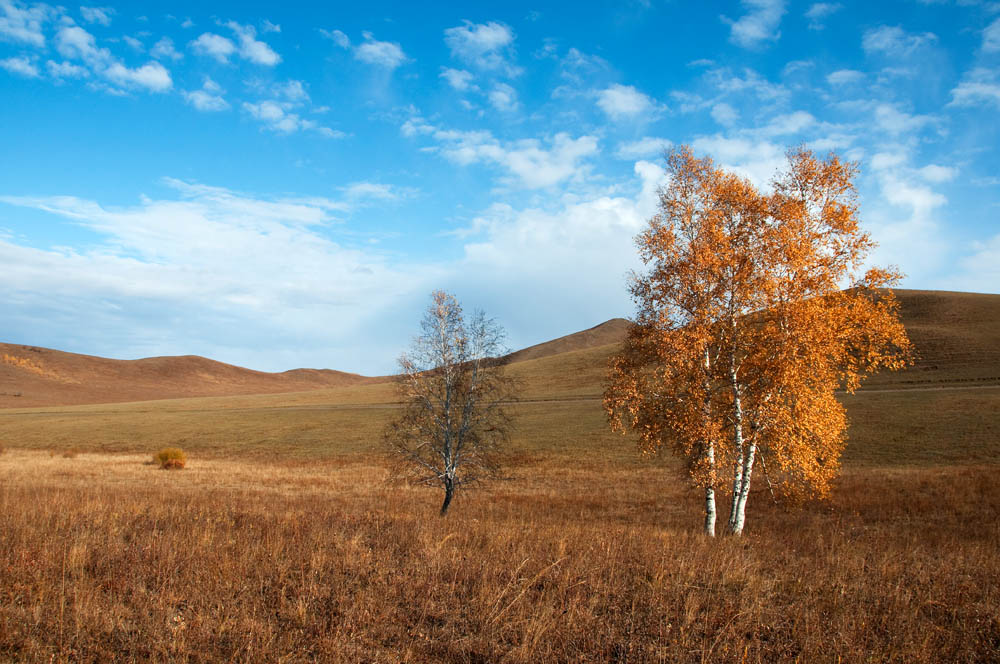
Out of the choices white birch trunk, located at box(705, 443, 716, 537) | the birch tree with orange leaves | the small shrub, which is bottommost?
the small shrub

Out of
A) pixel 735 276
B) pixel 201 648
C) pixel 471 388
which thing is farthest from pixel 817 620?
pixel 471 388

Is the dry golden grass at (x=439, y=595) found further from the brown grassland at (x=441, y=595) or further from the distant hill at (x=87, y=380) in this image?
the distant hill at (x=87, y=380)

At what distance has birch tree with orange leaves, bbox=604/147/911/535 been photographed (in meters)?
15.8

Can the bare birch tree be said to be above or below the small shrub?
above

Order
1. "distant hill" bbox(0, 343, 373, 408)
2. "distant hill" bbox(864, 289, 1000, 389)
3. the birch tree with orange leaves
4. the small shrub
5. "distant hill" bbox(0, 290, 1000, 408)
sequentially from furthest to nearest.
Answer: "distant hill" bbox(0, 343, 373, 408), "distant hill" bbox(0, 290, 1000, 408), "distant hill" bbox(864, 289, 1000, 389), the small shrub, the birch tree with orange leaves

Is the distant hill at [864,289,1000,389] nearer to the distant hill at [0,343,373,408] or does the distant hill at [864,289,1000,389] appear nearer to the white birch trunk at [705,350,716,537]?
the white birch trunk at [705,350,716,537]

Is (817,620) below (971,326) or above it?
below

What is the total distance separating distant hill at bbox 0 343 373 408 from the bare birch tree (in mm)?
135710

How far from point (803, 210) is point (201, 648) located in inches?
735

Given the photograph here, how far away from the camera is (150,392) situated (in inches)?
6329

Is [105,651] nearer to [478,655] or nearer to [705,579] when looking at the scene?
[478,655]

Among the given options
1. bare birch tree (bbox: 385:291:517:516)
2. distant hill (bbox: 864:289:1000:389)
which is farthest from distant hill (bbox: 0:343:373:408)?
distant hill (bbox: 864:289:1000:389)

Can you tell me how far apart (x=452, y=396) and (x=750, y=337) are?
12113 millimetres

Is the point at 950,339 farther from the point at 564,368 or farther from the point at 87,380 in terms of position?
the point at 87,380
